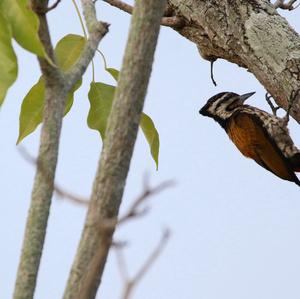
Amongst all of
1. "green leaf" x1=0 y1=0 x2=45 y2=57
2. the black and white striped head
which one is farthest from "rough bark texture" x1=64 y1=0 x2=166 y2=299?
the black and white striped head

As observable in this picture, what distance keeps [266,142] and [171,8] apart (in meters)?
1.42

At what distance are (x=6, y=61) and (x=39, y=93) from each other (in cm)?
57

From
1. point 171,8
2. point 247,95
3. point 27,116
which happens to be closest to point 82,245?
point 27,116

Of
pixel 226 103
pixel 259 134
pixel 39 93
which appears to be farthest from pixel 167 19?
pixel 226 103

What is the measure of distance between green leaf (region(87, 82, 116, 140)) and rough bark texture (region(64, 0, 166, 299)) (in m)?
1.03

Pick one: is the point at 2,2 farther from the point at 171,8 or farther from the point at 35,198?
the point at 171,8

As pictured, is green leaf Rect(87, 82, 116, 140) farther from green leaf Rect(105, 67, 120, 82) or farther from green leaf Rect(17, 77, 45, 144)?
green leaf Rect(17, 77, 45, 144)

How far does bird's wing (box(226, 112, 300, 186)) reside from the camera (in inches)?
195

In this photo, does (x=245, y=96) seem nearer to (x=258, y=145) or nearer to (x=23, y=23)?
(x=258, y=145)

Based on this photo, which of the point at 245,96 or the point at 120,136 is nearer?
the point at 120,136

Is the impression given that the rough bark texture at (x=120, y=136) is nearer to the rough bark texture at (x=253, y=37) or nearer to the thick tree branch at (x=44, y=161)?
the thick tree branch at (x=44, y=161)

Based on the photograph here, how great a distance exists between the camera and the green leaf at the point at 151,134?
9.97 ft

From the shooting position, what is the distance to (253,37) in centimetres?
361

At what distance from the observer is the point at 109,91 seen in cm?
286
